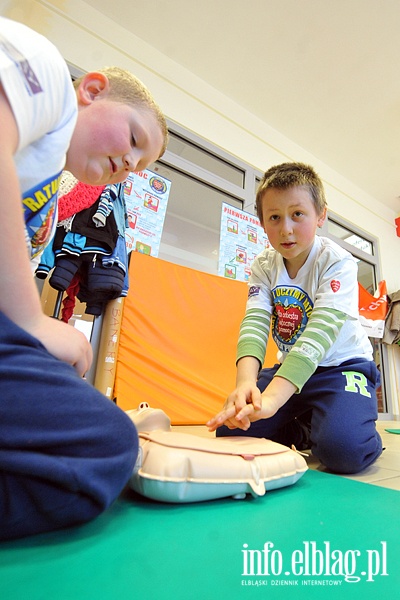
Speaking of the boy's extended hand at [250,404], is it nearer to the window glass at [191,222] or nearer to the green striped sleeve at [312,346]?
the green striped sleeve at [312,346]

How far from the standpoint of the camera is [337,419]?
0.79m

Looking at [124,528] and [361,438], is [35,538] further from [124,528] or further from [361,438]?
[361,438]

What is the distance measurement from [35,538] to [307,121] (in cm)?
328

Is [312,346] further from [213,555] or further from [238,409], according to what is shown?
[213,555]

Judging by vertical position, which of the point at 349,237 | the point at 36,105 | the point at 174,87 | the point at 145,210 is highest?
the point at 174,87

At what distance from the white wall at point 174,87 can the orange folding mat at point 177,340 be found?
46.7 inches

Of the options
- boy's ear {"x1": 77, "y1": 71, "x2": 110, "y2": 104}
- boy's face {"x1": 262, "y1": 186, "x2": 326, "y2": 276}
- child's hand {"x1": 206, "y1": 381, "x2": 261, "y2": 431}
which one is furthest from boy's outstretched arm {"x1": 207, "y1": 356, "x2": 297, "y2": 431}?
Result: boy's ear {"x1": 77, "y1": 71, "x2": 110, "y2": 104}

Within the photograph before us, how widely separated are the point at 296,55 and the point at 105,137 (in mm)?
2457

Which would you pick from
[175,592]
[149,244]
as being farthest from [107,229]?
[175,592]

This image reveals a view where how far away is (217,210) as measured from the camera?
2531mm

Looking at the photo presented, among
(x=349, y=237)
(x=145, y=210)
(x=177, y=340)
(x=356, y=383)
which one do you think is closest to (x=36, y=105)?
(x=356, y=383)

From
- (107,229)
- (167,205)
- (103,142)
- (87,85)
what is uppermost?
(167,205)

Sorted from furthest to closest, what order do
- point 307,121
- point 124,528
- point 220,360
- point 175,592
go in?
point 307,121
point 220,360
point 124,528
point 175,592

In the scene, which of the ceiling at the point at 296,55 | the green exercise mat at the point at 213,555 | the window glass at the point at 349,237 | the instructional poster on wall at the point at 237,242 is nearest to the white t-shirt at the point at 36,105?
the green exercise mat at the point at 213,555
